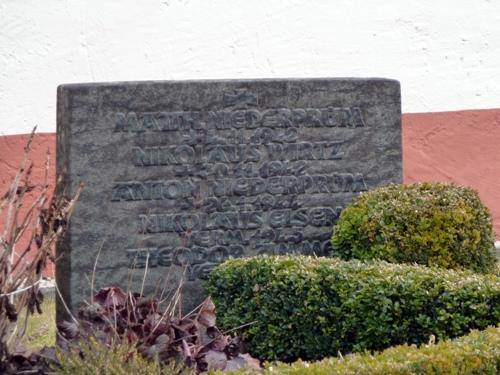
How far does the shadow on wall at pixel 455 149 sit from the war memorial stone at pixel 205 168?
1.57m

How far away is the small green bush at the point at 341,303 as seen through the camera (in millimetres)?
6375

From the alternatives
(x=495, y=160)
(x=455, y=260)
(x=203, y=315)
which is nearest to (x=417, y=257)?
(x=455, y=260)

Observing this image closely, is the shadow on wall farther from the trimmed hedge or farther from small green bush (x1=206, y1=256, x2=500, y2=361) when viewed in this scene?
the trimmed hedge

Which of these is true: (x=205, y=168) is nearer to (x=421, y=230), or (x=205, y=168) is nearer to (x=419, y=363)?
(x=421, y=230)

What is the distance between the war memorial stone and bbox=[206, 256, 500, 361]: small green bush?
0.45 m

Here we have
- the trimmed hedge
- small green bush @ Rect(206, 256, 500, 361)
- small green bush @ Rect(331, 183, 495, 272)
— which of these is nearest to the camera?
the trimmed hedge

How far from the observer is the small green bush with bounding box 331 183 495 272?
7.55 m

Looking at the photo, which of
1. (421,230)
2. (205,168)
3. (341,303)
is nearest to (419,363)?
(341,303)

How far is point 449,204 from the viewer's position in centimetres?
772

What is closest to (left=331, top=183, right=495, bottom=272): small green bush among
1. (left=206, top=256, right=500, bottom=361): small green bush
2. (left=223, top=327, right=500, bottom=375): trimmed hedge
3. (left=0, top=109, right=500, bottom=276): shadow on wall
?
(left=206, top=256, right=500, bottom=361): small green bush

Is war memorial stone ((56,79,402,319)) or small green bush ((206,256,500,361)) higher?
war memorial stone ((56,79,402,319))

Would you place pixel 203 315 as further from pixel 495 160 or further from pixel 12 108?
pixel 495 160

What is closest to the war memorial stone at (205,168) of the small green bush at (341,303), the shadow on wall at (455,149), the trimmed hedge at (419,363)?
the small green bush at (341,303)

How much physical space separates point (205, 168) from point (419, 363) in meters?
3.08
